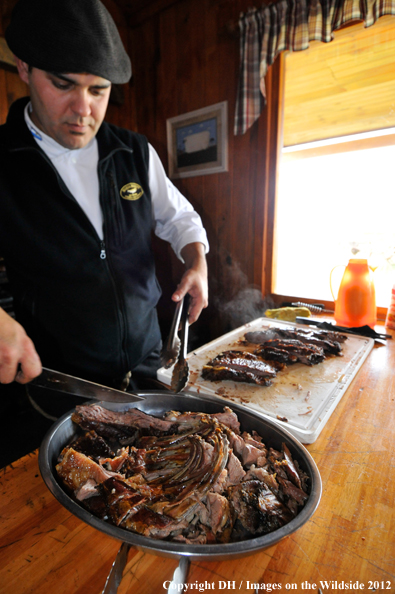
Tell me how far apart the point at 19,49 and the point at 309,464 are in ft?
5.81

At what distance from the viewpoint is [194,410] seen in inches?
42.9

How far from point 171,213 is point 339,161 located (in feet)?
5.10

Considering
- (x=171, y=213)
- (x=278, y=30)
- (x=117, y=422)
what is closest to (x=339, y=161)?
(x=278, y=30)

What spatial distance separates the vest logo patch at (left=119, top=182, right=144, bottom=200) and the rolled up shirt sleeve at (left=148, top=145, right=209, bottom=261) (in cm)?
17

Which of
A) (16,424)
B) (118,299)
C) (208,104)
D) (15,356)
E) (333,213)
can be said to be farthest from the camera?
(208,104)

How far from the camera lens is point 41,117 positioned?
1.49 metres

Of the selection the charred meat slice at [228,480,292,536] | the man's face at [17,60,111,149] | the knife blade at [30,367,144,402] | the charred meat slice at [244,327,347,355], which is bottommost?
the charred meat slice at [244,327,347,355]

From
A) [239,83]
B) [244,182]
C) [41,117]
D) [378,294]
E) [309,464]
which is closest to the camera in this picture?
[309,464]

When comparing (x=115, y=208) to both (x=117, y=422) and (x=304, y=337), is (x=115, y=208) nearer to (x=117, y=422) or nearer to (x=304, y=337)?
(x=117, y=422)

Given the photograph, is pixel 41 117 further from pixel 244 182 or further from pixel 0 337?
pixel 244 182

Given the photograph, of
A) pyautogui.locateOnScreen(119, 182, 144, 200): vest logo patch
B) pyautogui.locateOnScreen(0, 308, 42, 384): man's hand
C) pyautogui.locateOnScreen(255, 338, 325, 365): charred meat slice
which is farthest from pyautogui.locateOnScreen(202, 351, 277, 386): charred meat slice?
pyautogui.locateOnScreen(119, 182, 144, 200): vest logo patch

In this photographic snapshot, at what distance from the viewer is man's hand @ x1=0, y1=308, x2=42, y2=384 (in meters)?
0.95

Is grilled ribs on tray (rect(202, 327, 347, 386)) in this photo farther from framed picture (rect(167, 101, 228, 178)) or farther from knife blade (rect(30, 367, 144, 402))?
framed picture (rect(167, 101, 228, 178))

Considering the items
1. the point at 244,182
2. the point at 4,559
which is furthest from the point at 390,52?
the point at 4,559
